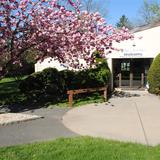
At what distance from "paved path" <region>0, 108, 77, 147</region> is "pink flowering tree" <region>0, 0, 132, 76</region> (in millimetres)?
2710

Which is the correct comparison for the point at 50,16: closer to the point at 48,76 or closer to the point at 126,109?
the point at 126,109

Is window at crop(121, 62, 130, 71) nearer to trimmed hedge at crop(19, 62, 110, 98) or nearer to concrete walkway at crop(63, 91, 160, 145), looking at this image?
trimmed hedge at crop(19, 62, 110, 98)

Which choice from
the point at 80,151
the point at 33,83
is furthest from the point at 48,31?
the point at 33,83

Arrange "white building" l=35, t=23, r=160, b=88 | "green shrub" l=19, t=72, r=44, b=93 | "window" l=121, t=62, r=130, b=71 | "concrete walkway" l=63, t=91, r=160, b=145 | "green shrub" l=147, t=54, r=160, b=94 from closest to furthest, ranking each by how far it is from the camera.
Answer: "concrete walkway" l=63, t=91, r=160, b=145, "green shrub" l=19, t=72, r=44, b=93, "green shrub" l=147, t=54, r=160, b=94, "white building" l=35, t=23, r=160, b=88, "window" l=121, t=62, r=130, b=71

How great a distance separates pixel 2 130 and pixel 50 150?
283cm

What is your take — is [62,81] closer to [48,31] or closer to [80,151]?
[48,31]

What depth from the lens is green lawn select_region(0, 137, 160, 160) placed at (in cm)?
802

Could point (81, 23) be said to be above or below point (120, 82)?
above

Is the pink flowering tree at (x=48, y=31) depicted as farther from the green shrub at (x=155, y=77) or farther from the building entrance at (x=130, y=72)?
the building entrance at (x=130, y=72)

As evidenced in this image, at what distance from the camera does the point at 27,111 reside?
15.0 meters

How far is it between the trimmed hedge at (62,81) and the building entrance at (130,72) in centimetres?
430

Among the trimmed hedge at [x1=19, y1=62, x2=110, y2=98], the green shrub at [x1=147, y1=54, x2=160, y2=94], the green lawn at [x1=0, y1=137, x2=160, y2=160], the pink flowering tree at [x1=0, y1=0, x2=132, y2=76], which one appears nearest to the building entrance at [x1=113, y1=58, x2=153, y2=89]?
the green shrub at [x1=147, y1=54, x2=160, y2=94]

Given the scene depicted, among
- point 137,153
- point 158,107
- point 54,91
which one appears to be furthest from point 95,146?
point 54,91

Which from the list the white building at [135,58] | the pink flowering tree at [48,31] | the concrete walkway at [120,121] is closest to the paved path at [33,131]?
the concrete walkway at [120,121]
